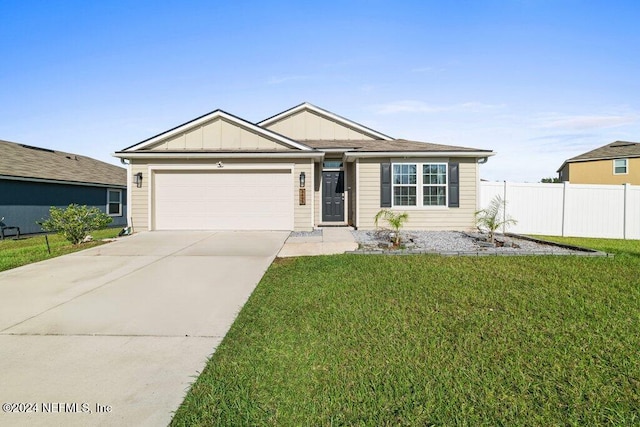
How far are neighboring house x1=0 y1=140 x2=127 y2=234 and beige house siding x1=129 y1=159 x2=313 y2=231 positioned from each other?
20.4 ft

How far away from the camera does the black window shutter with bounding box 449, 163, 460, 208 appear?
1119 cm

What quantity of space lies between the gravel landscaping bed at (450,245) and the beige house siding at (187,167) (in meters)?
1.94

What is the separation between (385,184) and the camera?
11.3 m

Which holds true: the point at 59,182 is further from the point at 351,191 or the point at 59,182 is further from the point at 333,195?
the point at 351,191

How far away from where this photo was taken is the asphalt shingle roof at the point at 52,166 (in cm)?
1379

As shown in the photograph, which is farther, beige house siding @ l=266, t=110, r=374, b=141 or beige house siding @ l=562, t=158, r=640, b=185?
beige house siding @ l=562, t=158, r=640, b=185

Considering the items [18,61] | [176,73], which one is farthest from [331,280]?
[18,61]

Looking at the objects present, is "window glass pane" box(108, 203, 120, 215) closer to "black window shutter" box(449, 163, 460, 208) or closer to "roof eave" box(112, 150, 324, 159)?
"roof eave" box(112, 150, 324, 159)

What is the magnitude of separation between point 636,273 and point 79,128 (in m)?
18.2

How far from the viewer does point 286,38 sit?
1011cm

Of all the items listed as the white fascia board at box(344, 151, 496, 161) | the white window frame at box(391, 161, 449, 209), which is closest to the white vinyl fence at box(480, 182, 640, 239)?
the white fascia board at box(344, 151, 496, 161)

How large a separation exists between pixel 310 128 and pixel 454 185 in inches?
313

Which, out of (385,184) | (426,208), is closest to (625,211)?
(426,208)

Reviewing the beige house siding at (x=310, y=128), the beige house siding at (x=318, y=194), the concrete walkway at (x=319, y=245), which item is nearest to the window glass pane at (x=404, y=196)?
the concrete walkway at (x=319, y=245)
